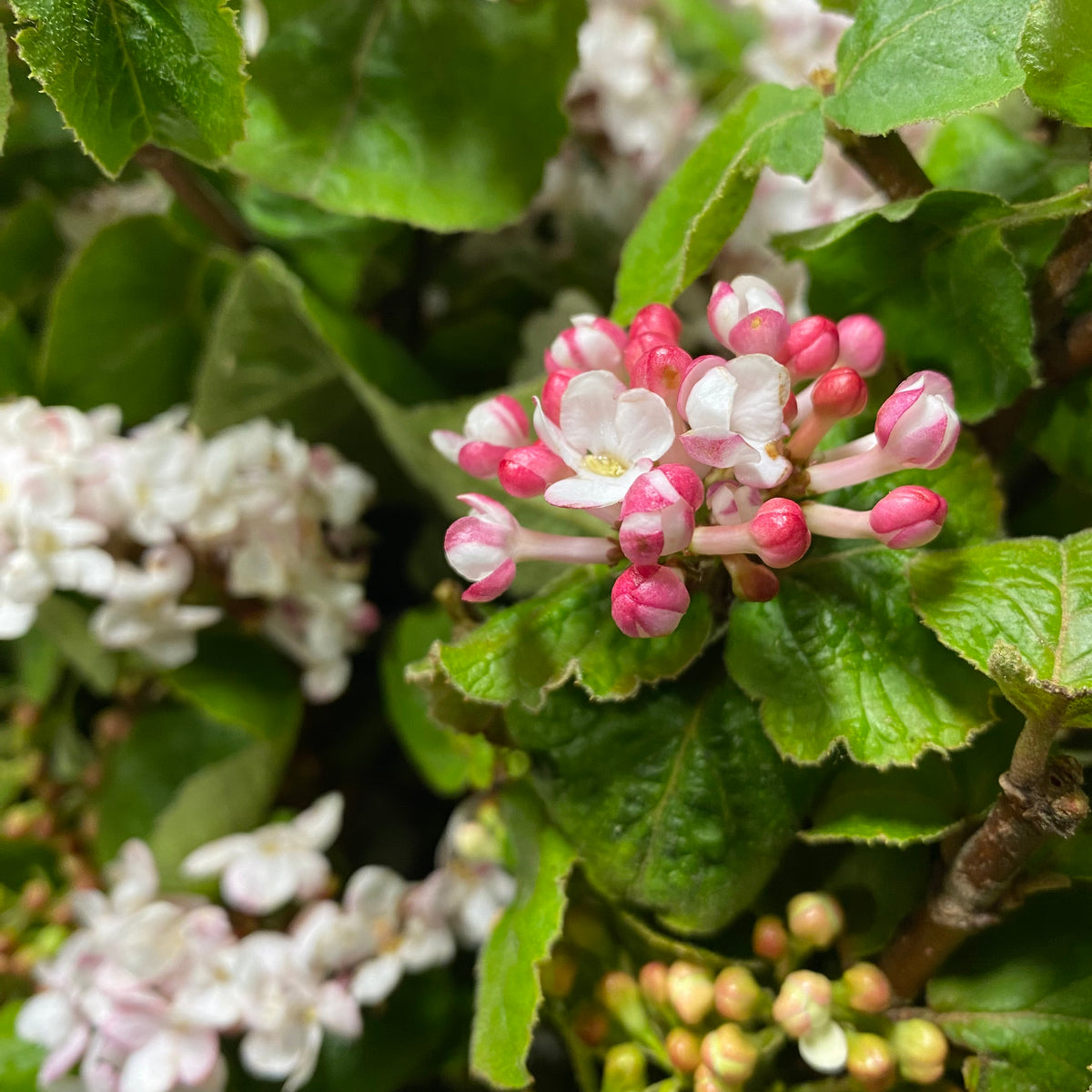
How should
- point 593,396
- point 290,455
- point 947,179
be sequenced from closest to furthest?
point 593,396 < point 947,179 < point 290,455

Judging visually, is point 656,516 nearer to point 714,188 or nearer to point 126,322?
point 714,188

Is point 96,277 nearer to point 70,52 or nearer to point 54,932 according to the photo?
point 70,52

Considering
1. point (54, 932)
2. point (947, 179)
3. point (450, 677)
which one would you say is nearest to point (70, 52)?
point (450, 677)

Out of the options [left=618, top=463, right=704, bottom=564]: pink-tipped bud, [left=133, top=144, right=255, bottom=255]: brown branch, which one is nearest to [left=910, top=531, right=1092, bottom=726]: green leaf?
[left=618, top=463, right=704, bottom=564]: pink-tipped bud

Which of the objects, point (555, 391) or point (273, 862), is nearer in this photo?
point (555, 391)

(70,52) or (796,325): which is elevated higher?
(70,52)

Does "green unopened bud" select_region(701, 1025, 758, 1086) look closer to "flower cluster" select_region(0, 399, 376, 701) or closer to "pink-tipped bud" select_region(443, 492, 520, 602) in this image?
"pink-tipped bud" select_region(443, 492, 520, 602)

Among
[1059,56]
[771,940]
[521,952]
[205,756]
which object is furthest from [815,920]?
[205,756]

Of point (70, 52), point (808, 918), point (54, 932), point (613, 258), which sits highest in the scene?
point (70, 52)
